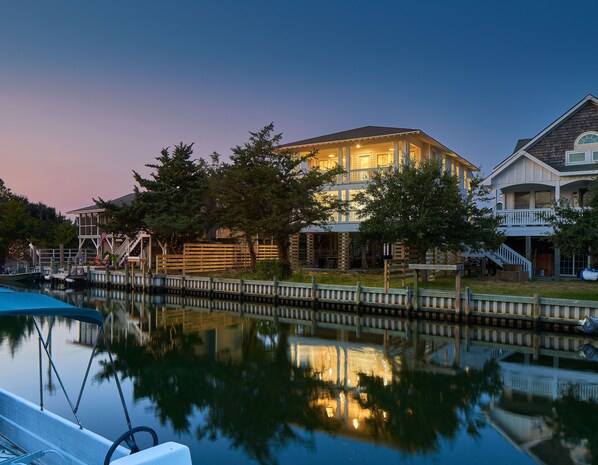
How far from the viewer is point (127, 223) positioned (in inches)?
1476

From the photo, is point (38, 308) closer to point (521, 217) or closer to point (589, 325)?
point (589, 325)

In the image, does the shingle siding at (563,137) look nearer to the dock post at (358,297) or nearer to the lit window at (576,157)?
the lit window at (576,157)

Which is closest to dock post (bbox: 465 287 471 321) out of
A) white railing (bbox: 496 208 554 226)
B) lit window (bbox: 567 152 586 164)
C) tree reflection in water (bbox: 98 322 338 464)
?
tree reflection in water (bbox: 98 322 338 464)

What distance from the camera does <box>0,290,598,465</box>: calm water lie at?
8.98 metres

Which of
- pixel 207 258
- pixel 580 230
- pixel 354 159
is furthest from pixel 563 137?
pixel 207 258

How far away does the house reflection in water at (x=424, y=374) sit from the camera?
9656 mm

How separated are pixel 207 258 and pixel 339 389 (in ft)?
82.3

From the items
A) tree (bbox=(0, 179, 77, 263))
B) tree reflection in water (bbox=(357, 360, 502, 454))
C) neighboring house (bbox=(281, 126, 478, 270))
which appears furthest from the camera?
tree (bbox=(0, 179, 77, 263))

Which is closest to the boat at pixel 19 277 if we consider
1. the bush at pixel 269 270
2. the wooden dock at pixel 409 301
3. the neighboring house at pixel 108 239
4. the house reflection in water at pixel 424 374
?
the neighboring house at pixel 108 239

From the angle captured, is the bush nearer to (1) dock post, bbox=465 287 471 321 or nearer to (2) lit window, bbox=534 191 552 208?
(1) dock post, bbox=465 287 471 321

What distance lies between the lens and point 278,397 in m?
11.8

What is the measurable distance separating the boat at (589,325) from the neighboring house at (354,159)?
1474 centimetres

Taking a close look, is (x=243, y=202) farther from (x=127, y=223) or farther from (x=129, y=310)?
(x=127, y=223)

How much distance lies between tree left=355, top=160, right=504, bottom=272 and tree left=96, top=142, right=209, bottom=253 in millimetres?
16291
